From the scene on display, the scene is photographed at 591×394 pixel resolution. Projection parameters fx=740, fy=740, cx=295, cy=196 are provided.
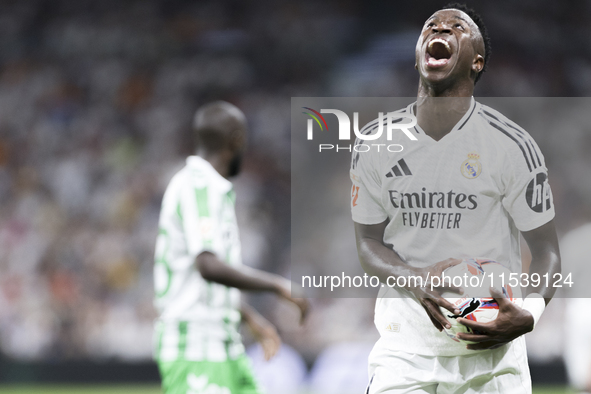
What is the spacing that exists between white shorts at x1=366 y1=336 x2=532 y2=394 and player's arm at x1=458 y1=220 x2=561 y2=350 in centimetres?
12

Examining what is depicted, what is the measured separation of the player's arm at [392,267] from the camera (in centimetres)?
241

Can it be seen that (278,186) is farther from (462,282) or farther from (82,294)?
(462,282)

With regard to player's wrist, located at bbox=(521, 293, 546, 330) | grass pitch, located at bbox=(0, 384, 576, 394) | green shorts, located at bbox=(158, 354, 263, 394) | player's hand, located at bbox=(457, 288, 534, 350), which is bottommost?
grass pitch, located at bbox=(0, 384, 576, 394)

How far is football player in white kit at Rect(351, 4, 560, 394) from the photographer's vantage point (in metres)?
2.55

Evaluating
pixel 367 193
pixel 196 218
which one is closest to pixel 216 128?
pixel 196 218

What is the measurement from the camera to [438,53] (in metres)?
2.59

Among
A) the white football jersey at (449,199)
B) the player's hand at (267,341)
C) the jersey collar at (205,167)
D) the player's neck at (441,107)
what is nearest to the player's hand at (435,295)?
the white football jersey at (449,199)

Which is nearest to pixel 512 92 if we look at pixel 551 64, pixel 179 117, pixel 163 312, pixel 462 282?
pixel 551 64

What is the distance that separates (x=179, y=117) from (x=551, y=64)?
21.3 feet

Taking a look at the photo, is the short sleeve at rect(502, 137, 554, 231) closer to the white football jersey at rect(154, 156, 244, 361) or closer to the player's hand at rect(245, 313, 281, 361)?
the white football jersey at rect(154, 156, 244, 361)

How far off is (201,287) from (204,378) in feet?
1.49

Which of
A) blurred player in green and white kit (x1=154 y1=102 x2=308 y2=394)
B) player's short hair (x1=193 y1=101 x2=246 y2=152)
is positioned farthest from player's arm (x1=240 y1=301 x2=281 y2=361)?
player's short hair (x1=193 y1=101 x2=246 y2=152)

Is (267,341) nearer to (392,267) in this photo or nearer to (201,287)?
(201,287)

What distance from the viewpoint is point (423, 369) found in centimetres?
258
